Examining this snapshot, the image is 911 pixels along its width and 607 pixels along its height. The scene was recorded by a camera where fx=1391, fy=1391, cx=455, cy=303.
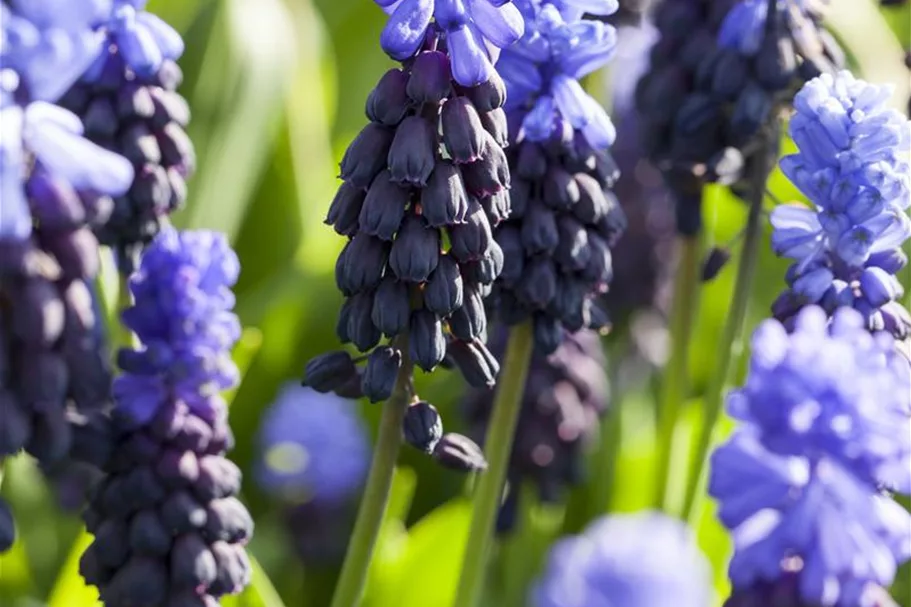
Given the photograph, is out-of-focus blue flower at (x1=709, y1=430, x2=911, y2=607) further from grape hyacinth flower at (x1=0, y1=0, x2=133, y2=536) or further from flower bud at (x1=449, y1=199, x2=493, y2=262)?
grape hyacinth flower at (x1=0, y1=0, x2=133, y2=536)

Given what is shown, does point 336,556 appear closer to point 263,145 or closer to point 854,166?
point 263,145

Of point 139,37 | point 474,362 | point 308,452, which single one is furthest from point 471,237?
point 308,452

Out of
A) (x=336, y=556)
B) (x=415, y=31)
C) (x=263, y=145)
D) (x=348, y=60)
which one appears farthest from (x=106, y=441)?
(x=348, y=60)

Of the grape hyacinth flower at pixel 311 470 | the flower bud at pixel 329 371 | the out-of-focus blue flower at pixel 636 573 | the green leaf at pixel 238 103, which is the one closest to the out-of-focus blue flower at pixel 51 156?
the flower bud at pixel 329 371

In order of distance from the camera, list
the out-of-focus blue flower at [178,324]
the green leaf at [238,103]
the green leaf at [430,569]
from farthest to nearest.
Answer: the green leaf at [238,103] < the green leaf at [430,569] < the out-of-focus blue flower at [178,324]

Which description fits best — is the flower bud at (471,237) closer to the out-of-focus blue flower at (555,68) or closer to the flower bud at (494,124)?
the flower bud at (494,124)
